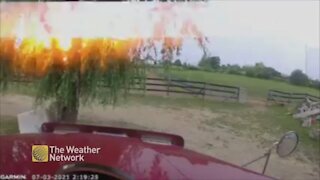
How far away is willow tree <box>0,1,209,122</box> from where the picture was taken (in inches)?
59.9

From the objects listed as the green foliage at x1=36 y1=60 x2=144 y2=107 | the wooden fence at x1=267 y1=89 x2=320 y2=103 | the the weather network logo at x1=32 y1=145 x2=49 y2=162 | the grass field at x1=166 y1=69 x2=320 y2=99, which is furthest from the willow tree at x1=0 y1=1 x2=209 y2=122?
the wooden fence at x1=267 y1=89 x2=320 y2=103

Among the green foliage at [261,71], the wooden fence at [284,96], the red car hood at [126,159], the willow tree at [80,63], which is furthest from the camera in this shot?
the wooden fence at [284,96]

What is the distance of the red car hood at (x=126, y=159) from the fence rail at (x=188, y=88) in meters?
0.24

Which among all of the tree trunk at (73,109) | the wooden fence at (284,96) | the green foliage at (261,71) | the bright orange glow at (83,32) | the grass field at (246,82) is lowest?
the tree trunk at (73,109)

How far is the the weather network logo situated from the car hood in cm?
1

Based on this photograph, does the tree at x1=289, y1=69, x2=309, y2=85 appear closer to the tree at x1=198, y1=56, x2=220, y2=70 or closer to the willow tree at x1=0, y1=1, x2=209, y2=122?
the tree at x1=198, y1=56, x2=220, y2=70

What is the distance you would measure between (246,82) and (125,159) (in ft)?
1.86

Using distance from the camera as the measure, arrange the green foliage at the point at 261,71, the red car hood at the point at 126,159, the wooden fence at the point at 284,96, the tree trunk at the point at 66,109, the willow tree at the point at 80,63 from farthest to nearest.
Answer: the wooden fence at the point at 284,96, the green foliage at the point at 261,71, the tree trunk at the point at 66,109, the willow tree at the point at 80,63, the red car hood at the point at 126,159

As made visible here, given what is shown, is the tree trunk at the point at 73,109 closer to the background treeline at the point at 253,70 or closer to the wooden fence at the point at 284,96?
the background treeline at the point at 253,70

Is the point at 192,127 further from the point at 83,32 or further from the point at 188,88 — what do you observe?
the point at 83,32

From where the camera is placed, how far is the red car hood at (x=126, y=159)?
1409mm

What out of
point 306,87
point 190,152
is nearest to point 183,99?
point 190,152

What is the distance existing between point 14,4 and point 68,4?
134mm

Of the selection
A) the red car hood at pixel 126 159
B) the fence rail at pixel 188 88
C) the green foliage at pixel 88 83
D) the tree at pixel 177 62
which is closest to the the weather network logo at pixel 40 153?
the red car hood at pixel 126 159
